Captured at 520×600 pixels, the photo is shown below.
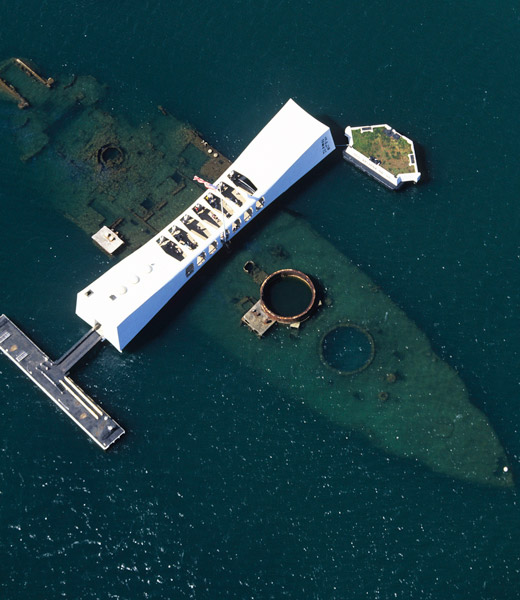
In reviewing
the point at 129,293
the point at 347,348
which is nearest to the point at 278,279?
the point at 347,348

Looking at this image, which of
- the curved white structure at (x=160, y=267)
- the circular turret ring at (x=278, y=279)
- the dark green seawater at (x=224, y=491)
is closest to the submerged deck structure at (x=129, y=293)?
the curved white structure at (x=160, y=267)

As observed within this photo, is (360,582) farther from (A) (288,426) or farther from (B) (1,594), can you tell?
(B) (1,594)

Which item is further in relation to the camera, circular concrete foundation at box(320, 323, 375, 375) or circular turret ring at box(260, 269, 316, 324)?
circular turret ring at box(260, 269, 316, 324)

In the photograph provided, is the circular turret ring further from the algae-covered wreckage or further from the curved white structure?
the curved white structure

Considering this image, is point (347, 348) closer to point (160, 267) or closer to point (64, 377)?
point (160, 267)

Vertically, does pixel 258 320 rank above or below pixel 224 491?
above

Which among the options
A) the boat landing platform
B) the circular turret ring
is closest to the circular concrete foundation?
the circular turret ring

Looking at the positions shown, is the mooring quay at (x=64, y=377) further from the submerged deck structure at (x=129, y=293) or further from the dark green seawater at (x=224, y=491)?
the dark green seawater at (x=224, y=491)

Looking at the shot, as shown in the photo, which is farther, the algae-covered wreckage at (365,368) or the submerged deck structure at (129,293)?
the algae-covered wreckage at (365,368)
